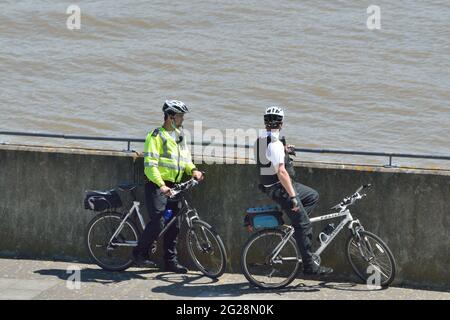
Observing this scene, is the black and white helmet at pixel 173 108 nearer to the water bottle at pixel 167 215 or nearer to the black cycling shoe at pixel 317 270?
the water bottle at pixel 167 215

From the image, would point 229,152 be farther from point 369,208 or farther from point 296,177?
point 369,208

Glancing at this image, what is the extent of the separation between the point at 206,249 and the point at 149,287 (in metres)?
0.72

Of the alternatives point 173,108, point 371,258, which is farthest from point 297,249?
point 173,108

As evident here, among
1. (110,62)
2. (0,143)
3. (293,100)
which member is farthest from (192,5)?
(0,143)

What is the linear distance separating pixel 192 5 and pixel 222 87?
251 inches

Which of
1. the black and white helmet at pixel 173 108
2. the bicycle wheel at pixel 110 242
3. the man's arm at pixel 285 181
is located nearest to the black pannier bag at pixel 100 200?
the bicycle wheel at pixel 110 242

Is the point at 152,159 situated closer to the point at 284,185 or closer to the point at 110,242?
the point at 110,242

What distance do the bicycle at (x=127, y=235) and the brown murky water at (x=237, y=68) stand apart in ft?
35.1

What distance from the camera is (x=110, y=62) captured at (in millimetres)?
26172

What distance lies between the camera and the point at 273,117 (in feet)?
27.8

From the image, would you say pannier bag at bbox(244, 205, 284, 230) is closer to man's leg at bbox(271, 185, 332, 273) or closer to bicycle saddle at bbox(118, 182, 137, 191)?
man's leg at bbox(271, 185, 332, 273)

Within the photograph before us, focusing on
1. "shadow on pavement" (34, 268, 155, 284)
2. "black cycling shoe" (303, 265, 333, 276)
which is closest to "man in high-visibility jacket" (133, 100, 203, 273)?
"shadow on pavement" (34, 268, 155, 284)

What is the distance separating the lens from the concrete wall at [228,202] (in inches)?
353
